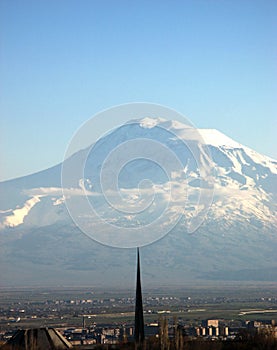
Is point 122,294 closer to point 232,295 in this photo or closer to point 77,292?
point 77,292

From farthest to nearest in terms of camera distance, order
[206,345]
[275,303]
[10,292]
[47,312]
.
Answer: [10,292]
[275,303]
[47,312]
[206,345]

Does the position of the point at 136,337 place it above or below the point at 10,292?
below

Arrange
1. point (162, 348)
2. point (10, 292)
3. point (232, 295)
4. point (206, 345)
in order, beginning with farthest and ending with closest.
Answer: point (10, 292)
point (232, 295)
point (206, 345)
point (162, 348)

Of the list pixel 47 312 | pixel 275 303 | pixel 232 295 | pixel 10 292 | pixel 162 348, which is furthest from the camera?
pixel 10 292

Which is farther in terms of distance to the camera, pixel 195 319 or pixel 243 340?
pixel 195 319

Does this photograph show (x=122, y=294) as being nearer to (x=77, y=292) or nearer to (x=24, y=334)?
(x=77, y=292)

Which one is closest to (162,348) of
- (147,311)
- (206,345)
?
(206,345)

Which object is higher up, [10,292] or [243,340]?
[10,292]

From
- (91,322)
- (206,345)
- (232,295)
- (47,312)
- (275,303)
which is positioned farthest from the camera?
(232,295)

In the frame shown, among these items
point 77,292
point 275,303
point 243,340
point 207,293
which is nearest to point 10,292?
point 77,292
